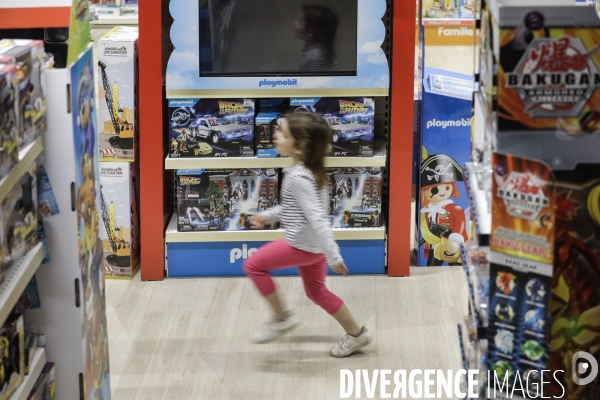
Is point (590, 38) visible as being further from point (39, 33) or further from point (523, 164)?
point (39, 33)

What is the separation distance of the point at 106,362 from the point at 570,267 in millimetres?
1780

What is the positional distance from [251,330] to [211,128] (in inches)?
42.8

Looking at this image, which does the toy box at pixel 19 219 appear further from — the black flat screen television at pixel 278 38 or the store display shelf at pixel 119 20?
the store display shelf at pixel 119 20

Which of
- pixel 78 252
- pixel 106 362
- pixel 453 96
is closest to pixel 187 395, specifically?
pixel 106 362

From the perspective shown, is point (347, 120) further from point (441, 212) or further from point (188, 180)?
point (188, 180)

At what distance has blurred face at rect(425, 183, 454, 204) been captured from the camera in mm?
4945

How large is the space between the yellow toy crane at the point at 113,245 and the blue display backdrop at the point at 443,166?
161 cm

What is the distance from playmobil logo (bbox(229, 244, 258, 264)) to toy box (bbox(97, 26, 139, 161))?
2.41 ft

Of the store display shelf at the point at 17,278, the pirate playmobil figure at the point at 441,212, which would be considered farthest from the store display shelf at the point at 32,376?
the pirate playmobil figure at the point at 441,212

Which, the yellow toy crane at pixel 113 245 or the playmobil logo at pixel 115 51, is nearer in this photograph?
the playmobil logo at pixel 115 51

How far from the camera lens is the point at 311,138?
12.3ft

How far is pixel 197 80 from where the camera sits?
15.0ft

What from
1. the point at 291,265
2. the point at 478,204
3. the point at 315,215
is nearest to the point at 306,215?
the point at 315,215

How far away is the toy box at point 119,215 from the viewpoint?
476 centimetres
